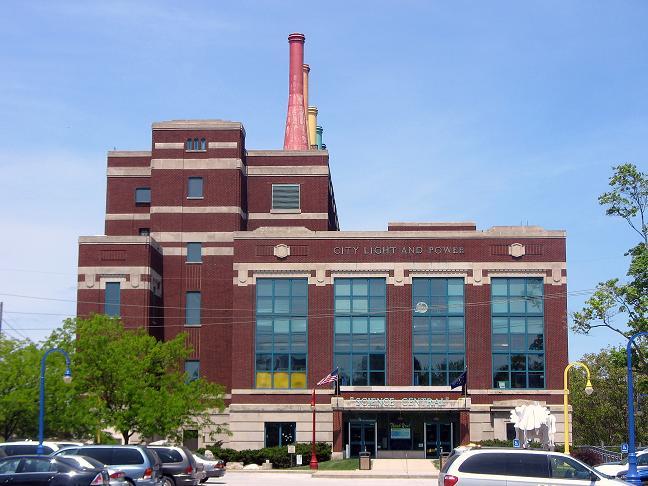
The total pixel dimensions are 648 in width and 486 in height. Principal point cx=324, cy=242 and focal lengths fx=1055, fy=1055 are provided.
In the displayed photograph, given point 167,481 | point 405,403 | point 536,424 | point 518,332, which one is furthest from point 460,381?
point 167,481

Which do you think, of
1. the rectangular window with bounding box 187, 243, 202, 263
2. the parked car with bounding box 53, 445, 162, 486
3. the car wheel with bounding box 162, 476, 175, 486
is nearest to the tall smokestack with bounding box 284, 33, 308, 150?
the rectangular window with bounding box 187, 243, 202, 263

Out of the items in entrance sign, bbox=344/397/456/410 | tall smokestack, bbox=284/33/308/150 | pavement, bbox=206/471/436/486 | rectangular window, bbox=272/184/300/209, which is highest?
tall smokestack, bbox=284/33/308/150

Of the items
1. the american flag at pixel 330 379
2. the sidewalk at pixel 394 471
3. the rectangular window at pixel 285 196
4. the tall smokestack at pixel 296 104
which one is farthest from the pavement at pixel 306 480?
the tall smokestack at pixel 296 104

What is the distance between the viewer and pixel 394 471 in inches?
2218

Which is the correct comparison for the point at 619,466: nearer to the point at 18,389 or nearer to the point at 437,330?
the point at 437,330

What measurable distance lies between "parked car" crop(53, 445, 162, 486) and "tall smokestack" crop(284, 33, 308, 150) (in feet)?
166

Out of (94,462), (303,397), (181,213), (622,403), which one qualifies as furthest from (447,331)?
(94,462)

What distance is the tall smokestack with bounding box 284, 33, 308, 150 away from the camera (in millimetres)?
82938

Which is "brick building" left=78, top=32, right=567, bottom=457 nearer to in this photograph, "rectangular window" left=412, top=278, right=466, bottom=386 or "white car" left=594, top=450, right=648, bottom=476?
"rectangular window" left=412, top=278, right=466, bottom=386

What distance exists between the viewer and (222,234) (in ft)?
239

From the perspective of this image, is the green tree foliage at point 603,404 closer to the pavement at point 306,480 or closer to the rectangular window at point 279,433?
the rectangular window at point 279,433

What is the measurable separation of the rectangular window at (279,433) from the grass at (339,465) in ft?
16.1

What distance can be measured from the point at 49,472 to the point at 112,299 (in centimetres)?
4020

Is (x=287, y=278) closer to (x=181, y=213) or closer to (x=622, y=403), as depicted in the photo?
(x=181, y=213)
